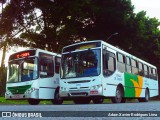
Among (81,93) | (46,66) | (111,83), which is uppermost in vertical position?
(46,66)

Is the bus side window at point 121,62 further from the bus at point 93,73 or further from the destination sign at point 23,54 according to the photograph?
the destination sign at point 23,54

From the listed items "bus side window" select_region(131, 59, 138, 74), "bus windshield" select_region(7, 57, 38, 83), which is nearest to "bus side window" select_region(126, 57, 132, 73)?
"bus side window" select_region(131, 59, 138, 74)

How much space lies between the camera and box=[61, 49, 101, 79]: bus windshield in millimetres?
15133

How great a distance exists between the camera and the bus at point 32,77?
55.1 ft

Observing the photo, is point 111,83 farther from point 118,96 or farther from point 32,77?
point 32,77

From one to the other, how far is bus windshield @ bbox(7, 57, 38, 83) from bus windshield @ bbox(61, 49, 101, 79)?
1.61m

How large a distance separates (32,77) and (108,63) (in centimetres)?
404

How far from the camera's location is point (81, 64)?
15.5 metres

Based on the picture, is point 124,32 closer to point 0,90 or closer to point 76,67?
point 76,67

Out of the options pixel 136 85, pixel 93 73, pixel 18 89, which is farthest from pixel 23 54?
pixel 136 85

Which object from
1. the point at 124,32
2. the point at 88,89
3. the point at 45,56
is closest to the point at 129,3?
the point at 124,32

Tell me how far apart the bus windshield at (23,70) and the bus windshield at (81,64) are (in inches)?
63.5

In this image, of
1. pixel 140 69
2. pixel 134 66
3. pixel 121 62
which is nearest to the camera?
pixel 121 62

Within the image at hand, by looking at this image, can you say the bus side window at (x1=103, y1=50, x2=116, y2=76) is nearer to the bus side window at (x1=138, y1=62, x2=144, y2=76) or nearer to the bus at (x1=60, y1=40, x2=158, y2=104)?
the bus at (x1=60, y1=40, x2=158, y2=104)
